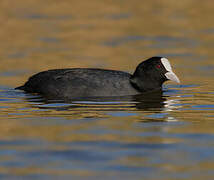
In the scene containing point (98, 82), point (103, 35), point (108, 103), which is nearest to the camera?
point (108, 103)

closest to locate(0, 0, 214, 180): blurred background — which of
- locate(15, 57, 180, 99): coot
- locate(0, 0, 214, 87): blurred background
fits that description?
locate(0, 0, 214, 87): blurred background

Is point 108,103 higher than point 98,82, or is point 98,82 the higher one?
point 98,82

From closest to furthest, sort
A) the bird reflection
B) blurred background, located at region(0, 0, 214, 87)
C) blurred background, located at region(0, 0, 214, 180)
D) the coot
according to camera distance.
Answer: blurred background, located at region(0, 0, 214, 180)
the bird reflection
the coot
blurred background, located at region(0, 0, 214, 87)

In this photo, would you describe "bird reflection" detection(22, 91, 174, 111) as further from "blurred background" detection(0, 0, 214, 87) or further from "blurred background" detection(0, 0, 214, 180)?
"blurred background" detection(0, 0, 214, 87)

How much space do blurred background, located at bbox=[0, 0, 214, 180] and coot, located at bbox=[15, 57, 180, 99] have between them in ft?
1.42

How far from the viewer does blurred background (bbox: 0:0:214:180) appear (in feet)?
22.6

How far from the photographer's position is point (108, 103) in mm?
11234

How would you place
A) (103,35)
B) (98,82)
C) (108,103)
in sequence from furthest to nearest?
(103,35), (98,82), (108,103)

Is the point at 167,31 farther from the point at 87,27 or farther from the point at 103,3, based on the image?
the point at 103,3

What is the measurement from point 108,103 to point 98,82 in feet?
3.69

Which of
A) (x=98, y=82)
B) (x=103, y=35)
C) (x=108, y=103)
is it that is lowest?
(x=108, y=103)

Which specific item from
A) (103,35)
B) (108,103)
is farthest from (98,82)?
(103,35)

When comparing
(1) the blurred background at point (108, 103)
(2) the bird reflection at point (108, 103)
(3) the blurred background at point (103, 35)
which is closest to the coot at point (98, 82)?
(2) the bird reflection at point (108, 103)

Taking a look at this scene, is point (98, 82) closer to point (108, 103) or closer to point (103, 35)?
point (108, 103)
